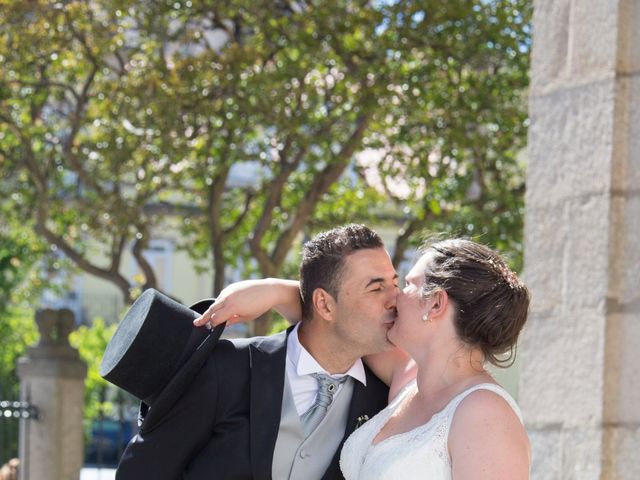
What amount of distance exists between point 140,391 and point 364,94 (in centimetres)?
768

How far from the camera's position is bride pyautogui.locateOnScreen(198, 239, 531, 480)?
3.15 m

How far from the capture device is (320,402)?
3.68 meters

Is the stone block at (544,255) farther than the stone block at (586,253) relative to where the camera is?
Yes

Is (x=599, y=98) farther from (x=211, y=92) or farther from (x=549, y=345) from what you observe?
(x=211, y=92)

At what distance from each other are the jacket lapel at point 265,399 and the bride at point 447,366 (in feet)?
0.60

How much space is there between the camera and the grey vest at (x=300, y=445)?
11.7ft

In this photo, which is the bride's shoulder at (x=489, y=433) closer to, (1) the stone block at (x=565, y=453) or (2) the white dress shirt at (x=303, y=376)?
(2) the white dress shirt at (x=303, y=376)

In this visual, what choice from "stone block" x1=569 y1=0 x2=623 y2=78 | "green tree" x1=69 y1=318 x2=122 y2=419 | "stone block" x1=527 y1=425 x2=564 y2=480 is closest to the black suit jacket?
"stone block" x1=527 y1=425 x2=564 y2=480

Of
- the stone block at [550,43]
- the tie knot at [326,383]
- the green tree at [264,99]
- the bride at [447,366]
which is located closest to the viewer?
the bride at [447,366]

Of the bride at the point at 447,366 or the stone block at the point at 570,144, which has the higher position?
the stone block at the point at 570,144

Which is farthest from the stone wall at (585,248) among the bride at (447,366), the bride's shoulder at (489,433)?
the bride's shoulder at (489,433)

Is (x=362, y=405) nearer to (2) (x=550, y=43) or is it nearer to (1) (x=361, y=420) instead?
(1) (x=361, y=420)

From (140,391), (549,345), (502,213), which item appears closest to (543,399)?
(549,345)

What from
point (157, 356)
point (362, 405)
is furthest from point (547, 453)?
point (157, 356)
